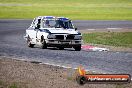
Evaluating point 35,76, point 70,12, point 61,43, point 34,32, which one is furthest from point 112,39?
point 70,12

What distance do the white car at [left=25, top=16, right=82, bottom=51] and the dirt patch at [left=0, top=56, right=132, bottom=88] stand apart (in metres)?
5.71

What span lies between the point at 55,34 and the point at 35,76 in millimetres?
9355

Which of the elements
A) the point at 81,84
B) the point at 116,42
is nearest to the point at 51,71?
the point at 81,84

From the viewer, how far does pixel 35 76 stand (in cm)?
1434

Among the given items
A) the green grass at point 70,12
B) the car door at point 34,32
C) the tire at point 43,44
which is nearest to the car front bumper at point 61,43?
the tire at point 43,44

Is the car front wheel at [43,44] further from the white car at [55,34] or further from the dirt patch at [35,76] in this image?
the dirt patch at [35,76]

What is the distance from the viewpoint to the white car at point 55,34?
928 inches

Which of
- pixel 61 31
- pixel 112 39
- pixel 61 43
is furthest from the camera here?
pixel 112 39

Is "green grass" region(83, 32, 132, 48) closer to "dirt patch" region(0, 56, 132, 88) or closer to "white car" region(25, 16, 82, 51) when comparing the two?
"white car" region(25, 16, 82, 51)

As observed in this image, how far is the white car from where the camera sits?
23578 millimetres

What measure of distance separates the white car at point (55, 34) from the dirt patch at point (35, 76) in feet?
18.7

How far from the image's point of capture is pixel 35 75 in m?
14.6

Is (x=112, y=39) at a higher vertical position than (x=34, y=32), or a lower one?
lower

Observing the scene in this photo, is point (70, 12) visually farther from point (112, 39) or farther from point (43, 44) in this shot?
point (43, 44)
